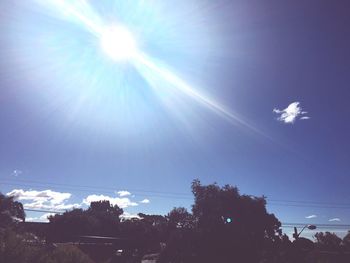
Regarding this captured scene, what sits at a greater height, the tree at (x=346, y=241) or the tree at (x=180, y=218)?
the tree at (x=180, y=218)

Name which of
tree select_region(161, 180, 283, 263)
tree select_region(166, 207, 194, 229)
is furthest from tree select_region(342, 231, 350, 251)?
tree select_region(166, 207, 194, 229)

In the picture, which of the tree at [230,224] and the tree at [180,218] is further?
the tree at [180,218]

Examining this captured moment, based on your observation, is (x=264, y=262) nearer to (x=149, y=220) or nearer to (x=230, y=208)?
(x=230, y=208)

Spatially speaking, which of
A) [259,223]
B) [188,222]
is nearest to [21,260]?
[188,222]

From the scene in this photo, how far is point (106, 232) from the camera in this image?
8525cm

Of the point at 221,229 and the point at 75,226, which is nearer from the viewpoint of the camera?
the point at 221,229

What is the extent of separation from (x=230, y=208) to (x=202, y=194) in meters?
4.89

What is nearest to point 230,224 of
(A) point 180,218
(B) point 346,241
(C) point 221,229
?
(C) point 221,229

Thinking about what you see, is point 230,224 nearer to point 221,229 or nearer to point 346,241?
point 221,229

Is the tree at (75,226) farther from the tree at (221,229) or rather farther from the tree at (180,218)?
the tree at (221,229)

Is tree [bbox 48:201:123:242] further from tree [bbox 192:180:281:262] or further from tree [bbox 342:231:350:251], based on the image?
tree [bbox 342:231:350:251]

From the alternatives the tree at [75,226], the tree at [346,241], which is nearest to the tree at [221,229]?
the tree at [346,241]

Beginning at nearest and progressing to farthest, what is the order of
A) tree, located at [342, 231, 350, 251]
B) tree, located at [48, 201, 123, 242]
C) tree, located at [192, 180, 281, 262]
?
tree, located at [192, 180, 281, 262], tree, located at [342, 231, 350, 251], tree, located at [48, 201, 123, 242]

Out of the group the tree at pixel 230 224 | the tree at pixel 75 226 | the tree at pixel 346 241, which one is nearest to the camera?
the tree at pixel 230 224
